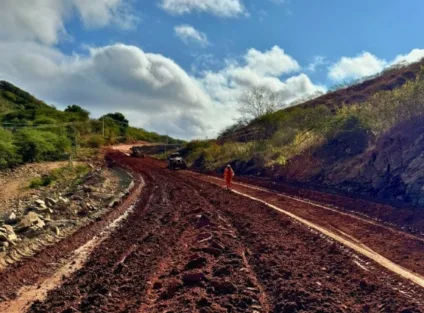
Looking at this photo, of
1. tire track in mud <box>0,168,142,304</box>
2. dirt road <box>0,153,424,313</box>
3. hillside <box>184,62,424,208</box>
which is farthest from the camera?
hillside <box>184,62,424,208</box>

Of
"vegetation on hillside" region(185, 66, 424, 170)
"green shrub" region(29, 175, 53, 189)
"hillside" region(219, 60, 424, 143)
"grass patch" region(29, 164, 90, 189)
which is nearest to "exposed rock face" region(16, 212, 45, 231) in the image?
"grass patch" region(29, 164, 90, 189)

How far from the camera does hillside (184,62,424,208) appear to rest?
54.7 ft

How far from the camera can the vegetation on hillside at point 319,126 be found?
744 inches

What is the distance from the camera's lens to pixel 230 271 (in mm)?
7898

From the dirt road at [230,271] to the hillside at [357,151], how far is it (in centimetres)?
472

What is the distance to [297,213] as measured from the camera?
45.8ft

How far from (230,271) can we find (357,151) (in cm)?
1499

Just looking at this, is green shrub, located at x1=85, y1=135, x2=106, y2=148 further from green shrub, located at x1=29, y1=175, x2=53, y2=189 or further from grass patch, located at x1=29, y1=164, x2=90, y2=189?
green shrub, located at x1=29, y1=175, x2=53, y2=189

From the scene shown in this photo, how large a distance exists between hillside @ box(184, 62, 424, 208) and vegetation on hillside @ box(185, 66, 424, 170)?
43mm

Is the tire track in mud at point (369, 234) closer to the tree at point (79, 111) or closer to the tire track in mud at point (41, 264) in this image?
the tire track in mud at point (41, 264)

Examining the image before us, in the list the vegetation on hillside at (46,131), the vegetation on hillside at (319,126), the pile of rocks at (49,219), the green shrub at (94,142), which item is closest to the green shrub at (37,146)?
the vegetation on hillside at (46,131)

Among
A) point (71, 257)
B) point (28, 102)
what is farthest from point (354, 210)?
point (28, 102)

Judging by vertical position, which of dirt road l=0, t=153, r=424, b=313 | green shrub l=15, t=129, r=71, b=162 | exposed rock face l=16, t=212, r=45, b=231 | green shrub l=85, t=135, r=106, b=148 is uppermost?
green shrub l=85, t=135, r=106, b=148

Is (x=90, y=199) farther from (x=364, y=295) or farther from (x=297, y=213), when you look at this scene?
(x=364, y=295)
